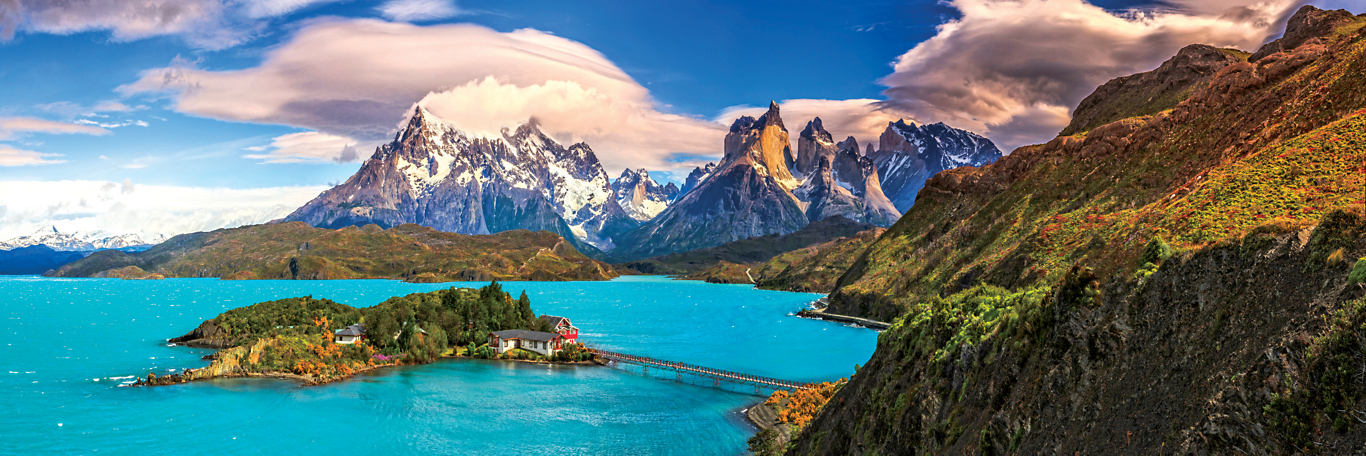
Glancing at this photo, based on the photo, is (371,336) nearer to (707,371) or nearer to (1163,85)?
(707,371)

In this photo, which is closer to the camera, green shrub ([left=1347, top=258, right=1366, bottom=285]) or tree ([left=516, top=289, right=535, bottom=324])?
green shrub ([left=1347, top=258, right=1366, bottom=285])

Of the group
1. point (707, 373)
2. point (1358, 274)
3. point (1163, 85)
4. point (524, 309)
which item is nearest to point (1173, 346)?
point (1358, 274)

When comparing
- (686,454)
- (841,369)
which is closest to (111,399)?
(686,454)

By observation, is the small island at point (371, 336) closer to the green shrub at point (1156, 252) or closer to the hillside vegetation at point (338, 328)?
the hillside vegetation at point (338, 328)

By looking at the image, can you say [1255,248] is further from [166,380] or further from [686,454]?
[166,380]

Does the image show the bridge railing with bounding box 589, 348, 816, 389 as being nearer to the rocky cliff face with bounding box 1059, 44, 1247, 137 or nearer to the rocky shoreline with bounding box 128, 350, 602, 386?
the rocky shoreline with bounding box 128, 350, 602, 386

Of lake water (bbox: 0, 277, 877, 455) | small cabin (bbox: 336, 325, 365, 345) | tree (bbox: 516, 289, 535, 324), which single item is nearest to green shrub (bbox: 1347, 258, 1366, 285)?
lake water (bbox: 0, 277, 877, 455)

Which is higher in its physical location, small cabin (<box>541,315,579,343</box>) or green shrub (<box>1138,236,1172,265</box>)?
green shrub (<box>1138,236,1172,265</box>)
